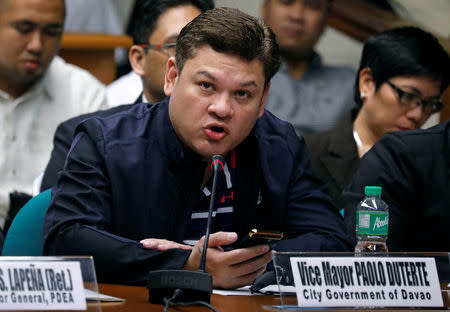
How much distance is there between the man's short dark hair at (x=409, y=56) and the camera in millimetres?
3201

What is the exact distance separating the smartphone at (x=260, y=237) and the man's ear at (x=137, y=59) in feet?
4.87

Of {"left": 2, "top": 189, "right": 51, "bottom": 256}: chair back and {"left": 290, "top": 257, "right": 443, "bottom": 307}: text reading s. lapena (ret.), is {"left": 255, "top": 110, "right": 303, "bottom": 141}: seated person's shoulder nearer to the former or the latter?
{"left": 2, "top": 189, "right": 51, "bottom": 256}: chair back

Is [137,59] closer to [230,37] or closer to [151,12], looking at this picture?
[151,12]

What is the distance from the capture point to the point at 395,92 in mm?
3225

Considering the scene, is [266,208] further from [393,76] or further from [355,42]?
[355,42]

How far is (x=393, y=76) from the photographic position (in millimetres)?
3238

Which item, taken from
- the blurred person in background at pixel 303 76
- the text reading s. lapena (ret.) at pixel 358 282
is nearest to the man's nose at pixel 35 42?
the blurred person in background at pixel 303 76

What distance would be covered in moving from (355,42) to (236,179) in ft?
8.33

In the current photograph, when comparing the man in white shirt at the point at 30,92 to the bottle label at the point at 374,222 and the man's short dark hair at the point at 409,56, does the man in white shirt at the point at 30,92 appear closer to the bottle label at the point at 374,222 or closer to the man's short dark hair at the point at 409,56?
the man's short dark hair at the point at 409,56

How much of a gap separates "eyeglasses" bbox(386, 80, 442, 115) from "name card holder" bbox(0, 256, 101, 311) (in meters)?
2.16

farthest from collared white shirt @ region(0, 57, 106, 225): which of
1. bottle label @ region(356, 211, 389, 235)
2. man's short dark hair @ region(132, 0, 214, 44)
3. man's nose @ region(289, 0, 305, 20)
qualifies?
bottle label @ region(356, 211, 389, 235)

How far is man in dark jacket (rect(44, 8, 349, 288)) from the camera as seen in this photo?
1762 mm

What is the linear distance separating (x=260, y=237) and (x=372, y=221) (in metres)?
0.50

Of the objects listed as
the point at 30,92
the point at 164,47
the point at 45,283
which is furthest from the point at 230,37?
the point at 30,92
